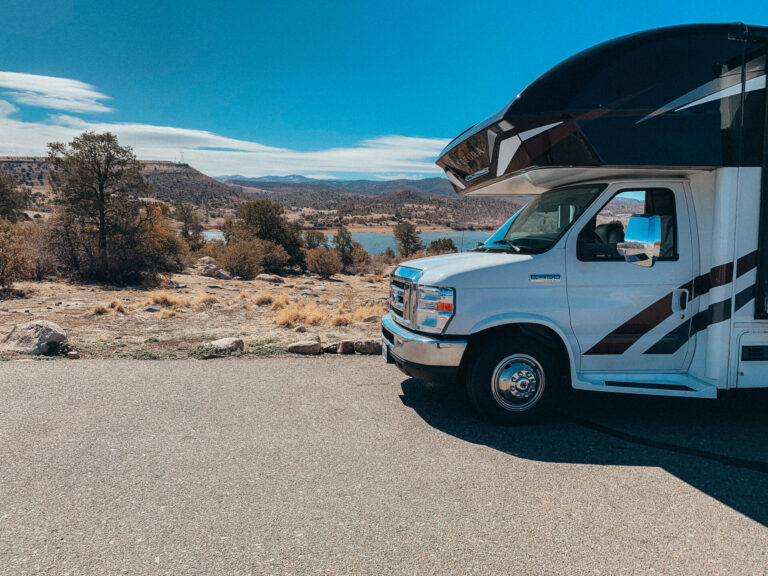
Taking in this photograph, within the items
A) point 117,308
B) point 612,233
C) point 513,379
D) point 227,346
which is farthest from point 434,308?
point 117,308

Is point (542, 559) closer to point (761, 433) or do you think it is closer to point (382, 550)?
point (382, 550)

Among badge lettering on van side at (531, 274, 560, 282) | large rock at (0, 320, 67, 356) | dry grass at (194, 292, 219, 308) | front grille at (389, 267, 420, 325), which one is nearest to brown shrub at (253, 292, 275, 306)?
dry grass at (194, 292, 219, 308)

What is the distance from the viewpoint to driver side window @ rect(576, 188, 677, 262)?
5.00 metres

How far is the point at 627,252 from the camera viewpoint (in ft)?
16.5

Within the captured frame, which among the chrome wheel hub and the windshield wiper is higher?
the windshield wiper

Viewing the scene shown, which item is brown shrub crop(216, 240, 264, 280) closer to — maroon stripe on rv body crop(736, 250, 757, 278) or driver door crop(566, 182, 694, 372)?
driver door crop(566, 182, 694, 372)

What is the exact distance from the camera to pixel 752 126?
4.68 metres

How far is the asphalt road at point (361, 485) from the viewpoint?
2.98 meters

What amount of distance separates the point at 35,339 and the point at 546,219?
7147 millimetres

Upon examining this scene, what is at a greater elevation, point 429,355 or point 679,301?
point 679,301

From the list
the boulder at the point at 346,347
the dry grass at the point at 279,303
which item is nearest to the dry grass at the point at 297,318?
the dry grass at the point at 279,303

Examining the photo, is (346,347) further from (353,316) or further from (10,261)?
(10,261)

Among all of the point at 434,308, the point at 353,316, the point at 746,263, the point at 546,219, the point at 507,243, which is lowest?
the point at 353,316

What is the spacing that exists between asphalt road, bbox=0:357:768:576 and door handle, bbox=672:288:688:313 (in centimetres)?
115
